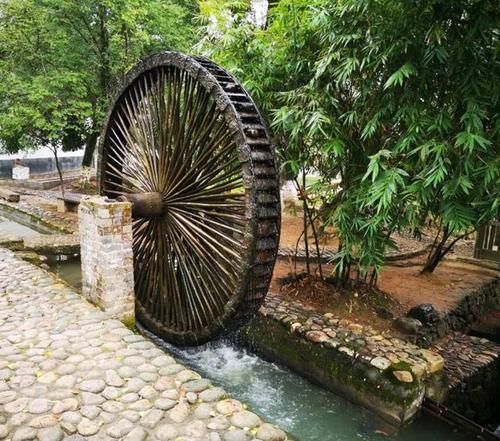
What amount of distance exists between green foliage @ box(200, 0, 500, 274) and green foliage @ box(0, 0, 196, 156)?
5.43 meters

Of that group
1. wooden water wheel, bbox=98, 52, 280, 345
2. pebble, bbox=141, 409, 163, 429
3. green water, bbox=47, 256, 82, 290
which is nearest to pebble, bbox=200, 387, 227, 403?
pebble, bbox=141, 409, 163, 429

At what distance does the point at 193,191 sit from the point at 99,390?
231cm

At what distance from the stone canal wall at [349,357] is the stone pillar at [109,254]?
1.63 meters

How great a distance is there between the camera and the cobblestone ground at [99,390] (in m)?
2.50

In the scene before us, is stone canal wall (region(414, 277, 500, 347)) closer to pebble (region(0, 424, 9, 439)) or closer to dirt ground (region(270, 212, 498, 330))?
dirt ground (region(270, 212, 498, 330))

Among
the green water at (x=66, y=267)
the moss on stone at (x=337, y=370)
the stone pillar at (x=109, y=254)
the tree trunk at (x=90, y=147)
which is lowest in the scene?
the moss on stone at (x=337, y=370)

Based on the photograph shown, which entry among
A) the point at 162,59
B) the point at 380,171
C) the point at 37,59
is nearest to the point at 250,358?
the point at 380,171

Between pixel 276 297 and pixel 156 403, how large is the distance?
3.00 metres

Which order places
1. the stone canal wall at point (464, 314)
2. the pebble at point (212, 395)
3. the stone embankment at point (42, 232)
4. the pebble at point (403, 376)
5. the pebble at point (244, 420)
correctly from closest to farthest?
the pebble at point (244, 420) < the pebble at point (212, 395) < the pebble at point (403, 376) < the stone canal wall at point (464, 314) < the stone embankment at point (42, 232)

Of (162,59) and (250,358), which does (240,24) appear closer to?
(162,59)

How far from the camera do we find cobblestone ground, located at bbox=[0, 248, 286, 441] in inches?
98.5

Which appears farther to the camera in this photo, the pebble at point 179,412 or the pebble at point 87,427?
the pebble at point 179,412

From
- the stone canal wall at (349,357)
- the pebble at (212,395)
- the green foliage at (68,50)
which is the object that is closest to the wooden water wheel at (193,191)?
the stone canal wall at (349,357)

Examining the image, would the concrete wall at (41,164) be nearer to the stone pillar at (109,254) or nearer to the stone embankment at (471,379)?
the stone pillar at (109,254)
